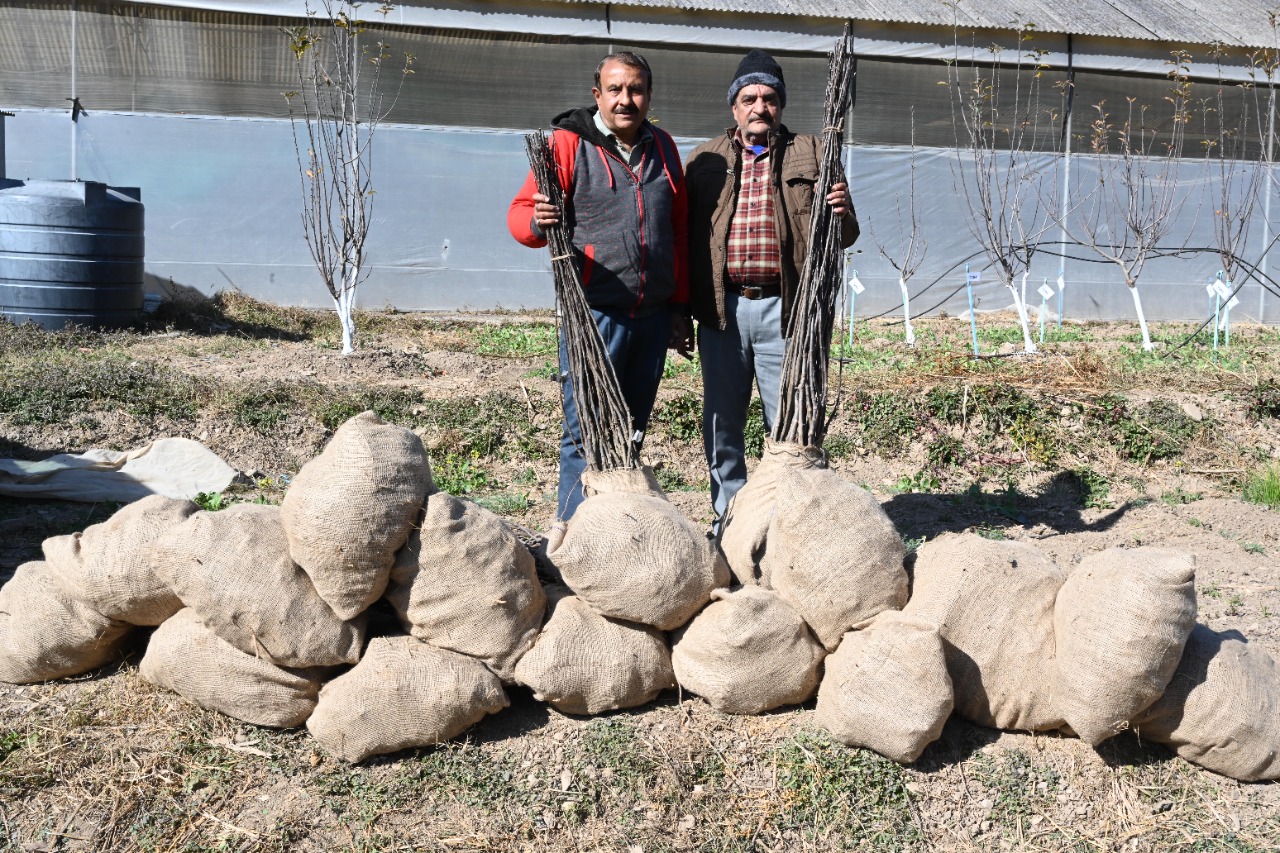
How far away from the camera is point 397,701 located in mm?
2721

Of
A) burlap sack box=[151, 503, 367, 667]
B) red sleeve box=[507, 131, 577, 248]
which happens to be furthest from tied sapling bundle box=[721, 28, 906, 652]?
burlap sack box=[151, 503, 367, 667]

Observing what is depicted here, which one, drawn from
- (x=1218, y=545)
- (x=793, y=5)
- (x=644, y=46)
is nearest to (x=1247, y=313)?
(x=793, y=5)

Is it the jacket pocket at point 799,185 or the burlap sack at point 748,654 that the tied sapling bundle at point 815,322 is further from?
the burlap sack at point 748,654

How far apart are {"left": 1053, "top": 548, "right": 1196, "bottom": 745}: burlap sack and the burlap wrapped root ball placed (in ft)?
1.49

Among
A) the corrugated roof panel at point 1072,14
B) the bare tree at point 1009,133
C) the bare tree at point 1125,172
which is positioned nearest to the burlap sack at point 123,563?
the corrugated roof panel at point 1072,14

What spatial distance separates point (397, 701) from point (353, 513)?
495 mm

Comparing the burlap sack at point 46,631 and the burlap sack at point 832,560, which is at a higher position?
the burlap sack at point 832,560

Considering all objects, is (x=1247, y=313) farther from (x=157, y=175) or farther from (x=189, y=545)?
(x=189, y=545)

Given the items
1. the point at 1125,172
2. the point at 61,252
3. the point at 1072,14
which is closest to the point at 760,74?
the point at 61,252

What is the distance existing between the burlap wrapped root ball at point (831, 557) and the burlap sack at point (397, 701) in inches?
33.7

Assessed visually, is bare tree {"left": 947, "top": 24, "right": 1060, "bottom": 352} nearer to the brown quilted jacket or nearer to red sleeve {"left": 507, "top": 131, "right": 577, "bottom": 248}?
the brown quilted jacket

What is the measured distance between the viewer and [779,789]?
278cm

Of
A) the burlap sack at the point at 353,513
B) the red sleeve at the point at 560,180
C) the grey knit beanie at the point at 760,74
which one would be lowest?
the burlap sack at the point at 353,513

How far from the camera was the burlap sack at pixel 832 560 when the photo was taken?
284 cm
